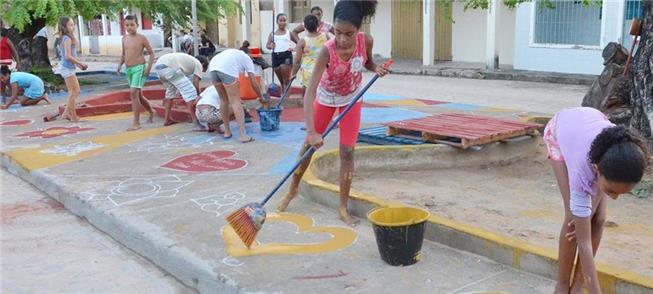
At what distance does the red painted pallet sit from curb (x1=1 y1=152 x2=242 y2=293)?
→ 3221 millimetres

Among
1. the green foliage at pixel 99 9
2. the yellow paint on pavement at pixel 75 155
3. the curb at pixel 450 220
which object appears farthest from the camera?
the green foliage at pixel 99 9

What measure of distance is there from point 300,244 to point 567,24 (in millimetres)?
13775

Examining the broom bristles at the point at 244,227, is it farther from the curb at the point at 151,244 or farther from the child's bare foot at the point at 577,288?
the child's bare foot at the point at 577,288

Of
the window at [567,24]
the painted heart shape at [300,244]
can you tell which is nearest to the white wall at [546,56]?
the window at [567,24]

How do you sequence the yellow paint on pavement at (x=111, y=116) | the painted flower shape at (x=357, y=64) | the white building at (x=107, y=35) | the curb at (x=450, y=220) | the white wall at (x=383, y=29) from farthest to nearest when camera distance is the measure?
the white building at (x=107, y=35) < the white wall at (x=383, y=29) < the yellow paint on pavement at (x=111, y=116) < the painted flower shape at (x=357, y=64) < the curb at (x=450, y=220)

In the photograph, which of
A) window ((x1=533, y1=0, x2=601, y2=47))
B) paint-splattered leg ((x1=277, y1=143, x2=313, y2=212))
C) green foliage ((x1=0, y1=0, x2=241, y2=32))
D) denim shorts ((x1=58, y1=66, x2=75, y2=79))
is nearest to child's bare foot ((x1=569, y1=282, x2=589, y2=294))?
paint-splattered leg ((x1=277, y1=143, x2=313, y2=212))

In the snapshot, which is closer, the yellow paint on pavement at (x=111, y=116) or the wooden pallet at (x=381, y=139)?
the wooden pallet at (x=381, y=139)

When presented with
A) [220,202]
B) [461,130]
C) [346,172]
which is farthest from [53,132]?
[346,172]

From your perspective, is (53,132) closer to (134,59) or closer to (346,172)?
(134,59)

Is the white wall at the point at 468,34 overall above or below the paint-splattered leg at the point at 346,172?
above

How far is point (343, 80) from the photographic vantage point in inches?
198

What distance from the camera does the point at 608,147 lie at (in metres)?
2.88

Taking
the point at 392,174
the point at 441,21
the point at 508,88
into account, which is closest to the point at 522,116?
the point at 392,174

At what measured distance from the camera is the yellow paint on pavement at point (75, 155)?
25.2ft
